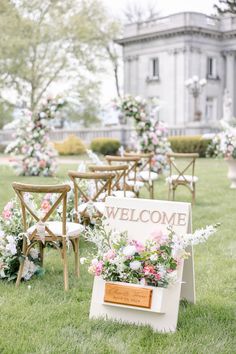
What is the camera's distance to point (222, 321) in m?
4.90

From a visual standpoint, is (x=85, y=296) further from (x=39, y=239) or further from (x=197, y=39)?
(x=197, y=39)

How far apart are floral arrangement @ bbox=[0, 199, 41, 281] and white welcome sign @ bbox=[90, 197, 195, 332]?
4.06 ft

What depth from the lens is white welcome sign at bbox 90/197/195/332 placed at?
4680 millimetres

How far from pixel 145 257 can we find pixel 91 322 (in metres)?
0.66

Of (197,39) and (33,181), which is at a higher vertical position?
(197,39)

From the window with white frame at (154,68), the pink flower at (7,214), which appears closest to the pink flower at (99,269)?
the pink flower at (7,214)

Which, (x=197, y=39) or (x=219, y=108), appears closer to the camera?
(x=197, y=39)

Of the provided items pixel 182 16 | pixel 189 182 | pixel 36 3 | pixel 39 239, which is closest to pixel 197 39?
pixel 182 16

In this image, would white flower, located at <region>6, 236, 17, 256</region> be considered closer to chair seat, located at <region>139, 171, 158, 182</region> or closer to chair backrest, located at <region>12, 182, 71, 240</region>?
chair backrest, located at <region>12, 182, 71, 240</region>

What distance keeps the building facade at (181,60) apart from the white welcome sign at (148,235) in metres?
33.4

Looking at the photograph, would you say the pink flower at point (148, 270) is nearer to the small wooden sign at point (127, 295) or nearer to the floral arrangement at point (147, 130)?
the small wooden sign at point (127, 295)

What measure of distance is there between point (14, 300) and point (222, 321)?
1795 mm

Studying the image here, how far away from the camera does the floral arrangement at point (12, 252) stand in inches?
235

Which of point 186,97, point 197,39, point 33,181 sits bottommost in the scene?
point 33,181
